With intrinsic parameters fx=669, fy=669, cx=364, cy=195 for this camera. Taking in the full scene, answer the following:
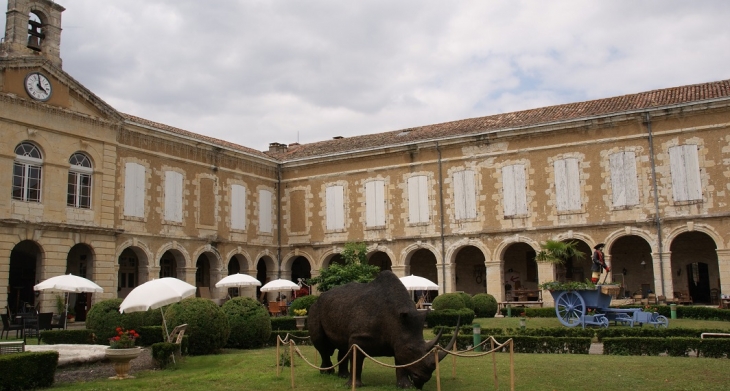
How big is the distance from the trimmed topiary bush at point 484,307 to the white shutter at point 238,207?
40.7 feet

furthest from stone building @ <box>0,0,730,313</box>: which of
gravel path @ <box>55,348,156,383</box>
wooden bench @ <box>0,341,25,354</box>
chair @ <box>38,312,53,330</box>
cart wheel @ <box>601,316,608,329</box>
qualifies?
wooden bench @ <box>0,341,25,354</box>

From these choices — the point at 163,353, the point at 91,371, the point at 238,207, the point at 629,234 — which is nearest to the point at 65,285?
the point at 91,371

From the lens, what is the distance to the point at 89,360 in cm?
1280

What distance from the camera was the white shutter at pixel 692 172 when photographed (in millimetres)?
24969

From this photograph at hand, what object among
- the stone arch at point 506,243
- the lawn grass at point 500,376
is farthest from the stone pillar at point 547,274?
the lawn grass at point 500,376

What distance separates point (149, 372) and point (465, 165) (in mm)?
19578

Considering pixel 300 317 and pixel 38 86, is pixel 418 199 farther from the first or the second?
pixel 38 86

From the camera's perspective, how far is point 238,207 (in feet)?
102

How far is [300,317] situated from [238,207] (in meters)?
11.8

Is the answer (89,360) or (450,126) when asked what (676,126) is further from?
(89,360)

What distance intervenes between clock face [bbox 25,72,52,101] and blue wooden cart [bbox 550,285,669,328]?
59.3 feet

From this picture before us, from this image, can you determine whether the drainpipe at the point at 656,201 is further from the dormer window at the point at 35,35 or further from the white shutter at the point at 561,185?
the dormer window at the point at 35,35

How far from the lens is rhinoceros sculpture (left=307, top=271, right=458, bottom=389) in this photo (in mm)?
9414

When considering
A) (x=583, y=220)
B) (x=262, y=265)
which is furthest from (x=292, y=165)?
(x=583, y=220)
